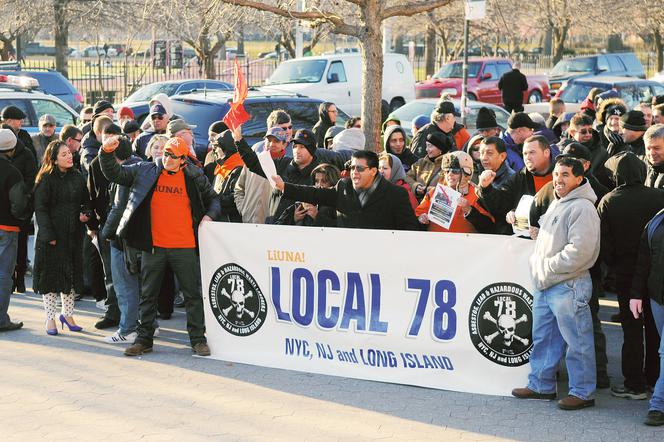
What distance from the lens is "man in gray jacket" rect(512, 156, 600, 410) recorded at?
6.91 metres

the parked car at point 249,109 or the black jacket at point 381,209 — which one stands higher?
the parked car at point 249,109

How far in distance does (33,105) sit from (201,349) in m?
10.3

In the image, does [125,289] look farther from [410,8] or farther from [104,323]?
[410,8]

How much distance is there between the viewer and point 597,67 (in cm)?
3459

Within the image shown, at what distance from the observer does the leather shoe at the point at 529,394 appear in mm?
7270

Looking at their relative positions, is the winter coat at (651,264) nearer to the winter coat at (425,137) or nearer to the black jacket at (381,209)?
the black jacket at (381,209)

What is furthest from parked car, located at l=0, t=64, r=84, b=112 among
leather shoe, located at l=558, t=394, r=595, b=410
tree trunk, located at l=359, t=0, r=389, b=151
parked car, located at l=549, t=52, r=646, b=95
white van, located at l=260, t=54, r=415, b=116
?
leather shoe, located at l=558, t=394, r=595, b=410

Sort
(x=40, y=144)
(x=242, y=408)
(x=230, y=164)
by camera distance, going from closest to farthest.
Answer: (x=242, y=408), (x=230, y=164), (x=40, y=144)

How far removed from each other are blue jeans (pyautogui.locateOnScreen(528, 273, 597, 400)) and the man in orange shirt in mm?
2858

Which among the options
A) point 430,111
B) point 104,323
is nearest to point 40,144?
point 104,323

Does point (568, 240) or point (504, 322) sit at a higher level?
point (568, 240)

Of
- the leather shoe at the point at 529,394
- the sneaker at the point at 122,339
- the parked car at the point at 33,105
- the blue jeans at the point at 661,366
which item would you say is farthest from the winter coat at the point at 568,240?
the parked car at the point at 33,105

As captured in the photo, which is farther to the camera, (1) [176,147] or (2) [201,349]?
(2) [201,349]

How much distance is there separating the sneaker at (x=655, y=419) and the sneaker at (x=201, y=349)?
3613mm
